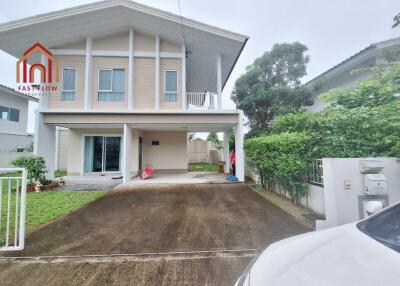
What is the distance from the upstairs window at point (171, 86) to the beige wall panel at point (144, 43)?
147 centimetres

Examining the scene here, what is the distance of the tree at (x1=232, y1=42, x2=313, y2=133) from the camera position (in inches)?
450

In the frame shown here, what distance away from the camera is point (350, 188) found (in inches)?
127

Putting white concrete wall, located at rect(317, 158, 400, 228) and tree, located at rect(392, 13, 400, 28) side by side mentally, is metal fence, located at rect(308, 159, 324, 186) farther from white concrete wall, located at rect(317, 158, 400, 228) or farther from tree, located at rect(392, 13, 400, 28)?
tree, located at rect(392, 13, 400, 28)

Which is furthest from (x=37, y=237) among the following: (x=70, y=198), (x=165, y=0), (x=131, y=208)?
(x=165, y=0)

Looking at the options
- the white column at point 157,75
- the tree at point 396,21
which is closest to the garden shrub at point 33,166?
the white column at point 157,75

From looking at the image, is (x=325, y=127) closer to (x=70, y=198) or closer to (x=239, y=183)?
(x=239, y=183)

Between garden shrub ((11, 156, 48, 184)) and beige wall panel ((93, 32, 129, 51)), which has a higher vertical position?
beige wall panel ((93, 32, 129, 51))

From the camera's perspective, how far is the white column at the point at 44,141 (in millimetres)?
8438

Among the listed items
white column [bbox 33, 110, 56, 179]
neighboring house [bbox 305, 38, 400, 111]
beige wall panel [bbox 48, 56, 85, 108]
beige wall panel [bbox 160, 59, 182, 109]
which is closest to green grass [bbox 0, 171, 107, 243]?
white column [bbox 33, 110, 56, 179]

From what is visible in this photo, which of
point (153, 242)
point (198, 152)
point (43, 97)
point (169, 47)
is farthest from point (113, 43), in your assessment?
point (198, 152)

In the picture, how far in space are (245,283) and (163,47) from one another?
10545 millimetres

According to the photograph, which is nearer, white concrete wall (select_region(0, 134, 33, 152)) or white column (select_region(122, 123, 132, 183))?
white column (select_region(122, 123, 132, 183))

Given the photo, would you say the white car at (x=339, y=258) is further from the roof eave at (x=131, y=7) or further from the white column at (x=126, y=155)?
the roof eave at (x=131, y=7)

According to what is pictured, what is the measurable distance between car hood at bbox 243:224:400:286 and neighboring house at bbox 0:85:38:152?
21455 millimetres
